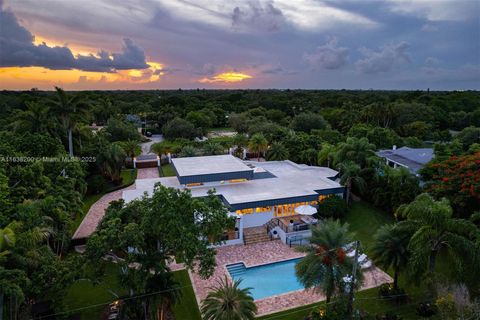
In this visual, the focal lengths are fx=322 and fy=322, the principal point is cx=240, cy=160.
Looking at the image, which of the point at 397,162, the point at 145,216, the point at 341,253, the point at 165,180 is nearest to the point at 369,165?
the point at 397,162

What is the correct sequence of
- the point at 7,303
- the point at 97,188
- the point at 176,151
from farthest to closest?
the point at 176,151 < the point at 97,188 < the point at 7,303

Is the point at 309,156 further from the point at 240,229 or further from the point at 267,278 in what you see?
the point at 267,278

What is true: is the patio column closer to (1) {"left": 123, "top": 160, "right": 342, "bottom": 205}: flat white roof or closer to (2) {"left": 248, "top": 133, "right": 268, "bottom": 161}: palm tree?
(1) {"left": 123, "top": 160, "right": 342, "bottom": 205}: flat white roof

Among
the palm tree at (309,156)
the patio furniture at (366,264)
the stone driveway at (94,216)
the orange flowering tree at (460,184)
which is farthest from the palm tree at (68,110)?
the orange flowering tree at (460,184)

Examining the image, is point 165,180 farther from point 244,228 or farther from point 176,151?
point 176,151

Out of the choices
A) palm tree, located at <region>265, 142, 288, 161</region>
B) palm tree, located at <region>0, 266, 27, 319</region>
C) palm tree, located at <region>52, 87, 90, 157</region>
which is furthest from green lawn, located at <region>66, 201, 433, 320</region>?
palm tree, located at <region>265, 142, 288, 161</region>

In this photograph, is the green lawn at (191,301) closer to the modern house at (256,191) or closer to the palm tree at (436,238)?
the palm tree at (436,238)
